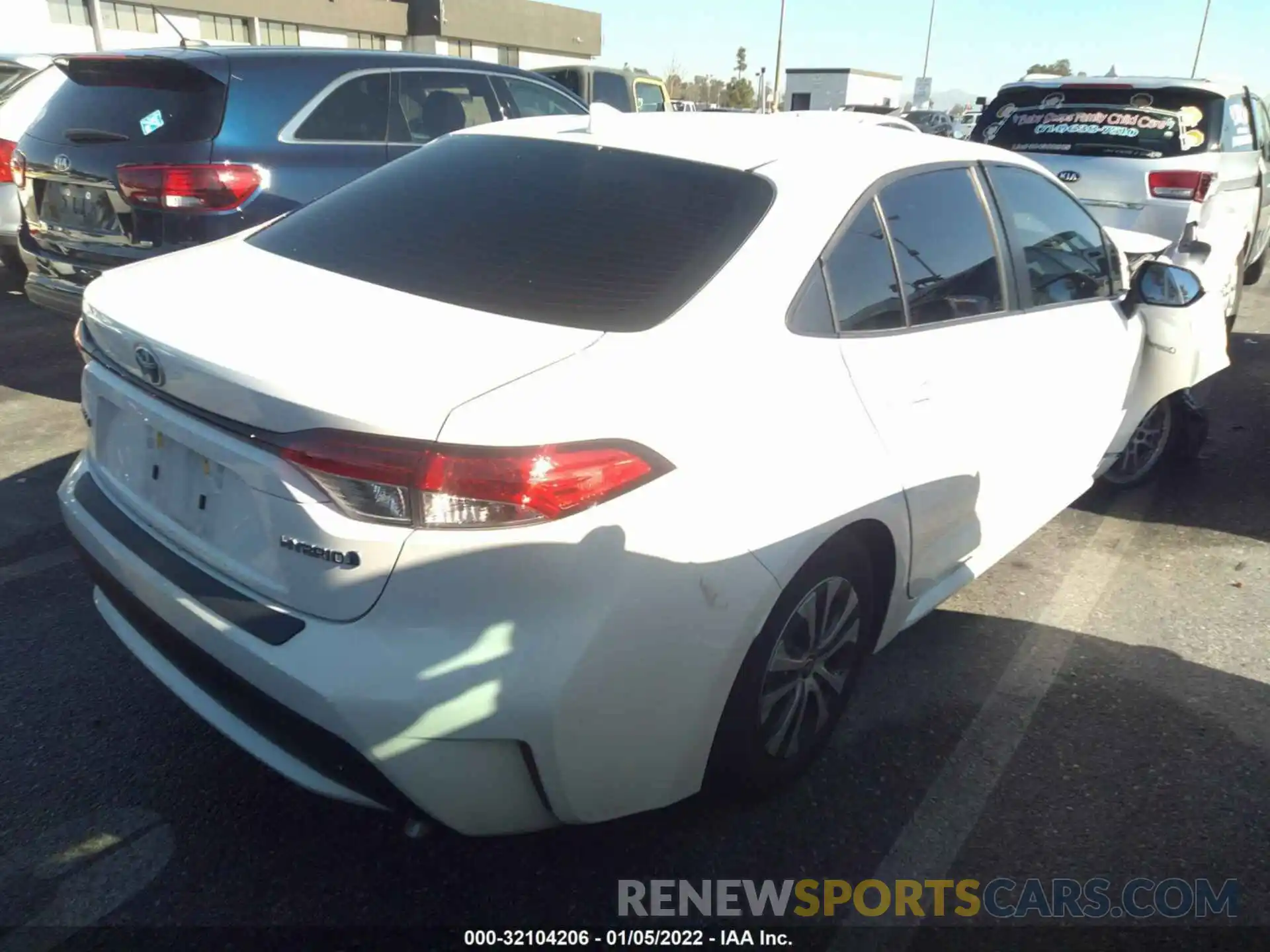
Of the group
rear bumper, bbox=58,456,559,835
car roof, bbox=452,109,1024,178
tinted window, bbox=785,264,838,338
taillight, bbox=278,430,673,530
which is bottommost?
rear bumper, bbox=58,456,559,835

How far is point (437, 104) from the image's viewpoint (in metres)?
6.08

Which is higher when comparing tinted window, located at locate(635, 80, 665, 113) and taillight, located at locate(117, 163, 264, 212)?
taillight, located at locate(117, 163, 264, 212)

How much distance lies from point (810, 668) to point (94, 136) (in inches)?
173

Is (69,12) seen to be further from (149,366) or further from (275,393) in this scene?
(275,393)

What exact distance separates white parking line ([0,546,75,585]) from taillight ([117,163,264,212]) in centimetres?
177

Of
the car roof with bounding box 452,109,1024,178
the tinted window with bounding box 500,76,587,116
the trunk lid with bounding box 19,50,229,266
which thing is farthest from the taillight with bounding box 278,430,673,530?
the tinted window with bounding box 500,76,587,116

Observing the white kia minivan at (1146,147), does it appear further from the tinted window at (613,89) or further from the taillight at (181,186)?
the tinted window at (613,89)

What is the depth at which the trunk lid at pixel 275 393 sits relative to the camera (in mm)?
1853

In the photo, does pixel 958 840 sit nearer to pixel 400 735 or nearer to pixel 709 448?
pixel 709 448

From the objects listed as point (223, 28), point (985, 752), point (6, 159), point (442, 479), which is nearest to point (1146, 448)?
point (985, 752)

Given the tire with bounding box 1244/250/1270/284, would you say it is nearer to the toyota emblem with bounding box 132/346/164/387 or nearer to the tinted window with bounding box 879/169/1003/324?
the tinted window with bounding box 879/169/1003/324

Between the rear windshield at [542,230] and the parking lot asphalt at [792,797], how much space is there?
4.17ft

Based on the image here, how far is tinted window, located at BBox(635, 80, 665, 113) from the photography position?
1520 cm

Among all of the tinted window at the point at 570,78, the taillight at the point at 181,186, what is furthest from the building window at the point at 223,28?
the taillight at the point at 181,186
